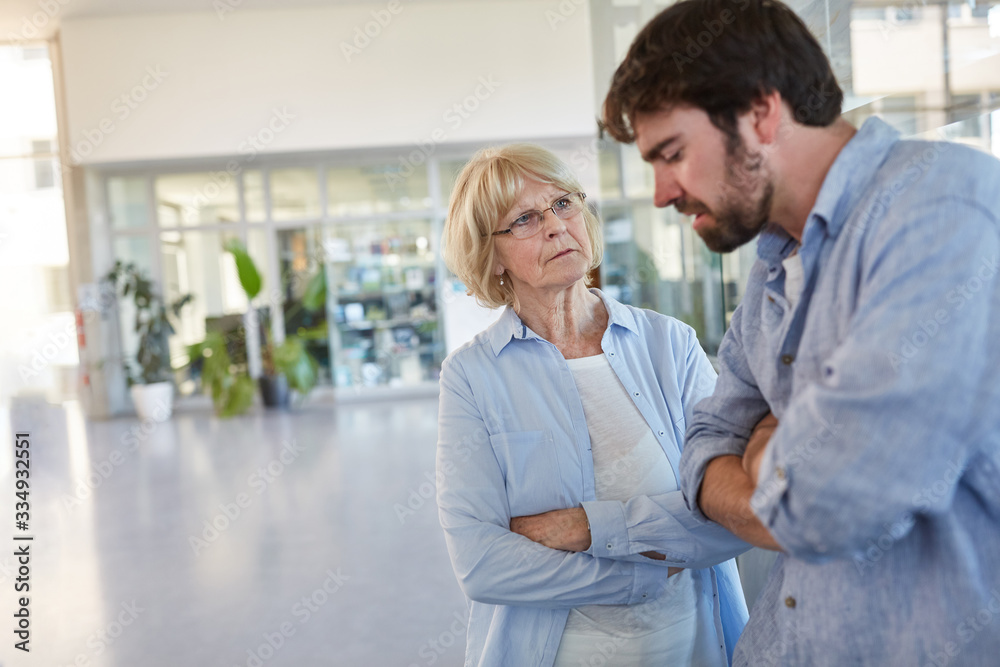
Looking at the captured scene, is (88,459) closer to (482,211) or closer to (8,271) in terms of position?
(8,271)

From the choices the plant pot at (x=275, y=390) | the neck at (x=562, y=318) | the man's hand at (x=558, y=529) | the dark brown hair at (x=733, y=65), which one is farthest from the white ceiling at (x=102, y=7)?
the dark brown hair at (x=733, y=65)

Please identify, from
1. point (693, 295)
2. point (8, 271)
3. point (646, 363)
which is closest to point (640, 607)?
point (646, 363)

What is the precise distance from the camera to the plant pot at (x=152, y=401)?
9.24 metres

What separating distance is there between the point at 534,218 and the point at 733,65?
0.75m

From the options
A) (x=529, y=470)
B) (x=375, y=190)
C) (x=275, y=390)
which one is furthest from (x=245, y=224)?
(x=529, y=470)

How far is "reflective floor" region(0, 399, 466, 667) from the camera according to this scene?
3.04 m

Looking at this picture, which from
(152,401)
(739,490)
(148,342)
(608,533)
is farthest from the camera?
(148,342)

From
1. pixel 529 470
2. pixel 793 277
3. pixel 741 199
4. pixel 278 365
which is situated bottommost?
pixel 278 365

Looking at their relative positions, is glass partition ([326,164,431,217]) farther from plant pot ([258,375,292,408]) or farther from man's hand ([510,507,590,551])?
man's hand ([510,507,590,551])

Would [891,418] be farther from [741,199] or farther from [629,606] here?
[629,606]

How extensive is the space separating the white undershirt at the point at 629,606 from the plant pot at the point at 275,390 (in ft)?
27.2

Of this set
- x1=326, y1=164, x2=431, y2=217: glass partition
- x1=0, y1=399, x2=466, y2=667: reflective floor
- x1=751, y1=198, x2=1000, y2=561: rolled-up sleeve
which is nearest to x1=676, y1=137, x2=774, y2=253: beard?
x1=751, y1=198, x2=1000, y2=561: rolled-up sleeve

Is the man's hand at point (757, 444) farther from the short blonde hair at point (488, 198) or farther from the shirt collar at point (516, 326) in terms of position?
the short blonde hair at point (488, 198)

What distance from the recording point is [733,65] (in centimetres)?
86
